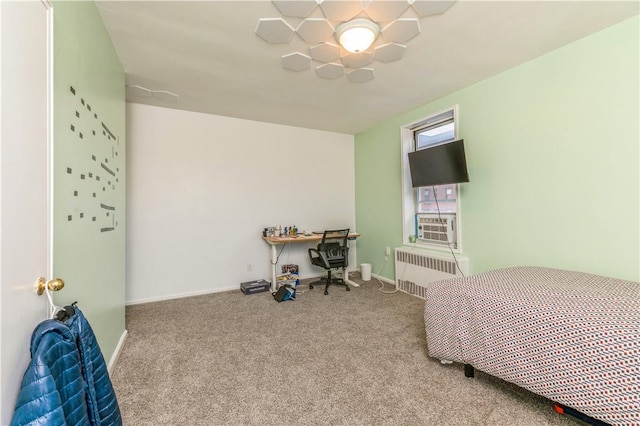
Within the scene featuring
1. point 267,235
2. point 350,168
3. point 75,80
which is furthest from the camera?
point 350,168

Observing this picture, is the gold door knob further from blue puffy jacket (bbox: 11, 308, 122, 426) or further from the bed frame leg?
the bed frame leg

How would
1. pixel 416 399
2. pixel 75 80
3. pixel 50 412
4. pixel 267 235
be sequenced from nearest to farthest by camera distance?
pixel 50 412 < pixel 75 80 < pixel 416 399 < pixel 267 235

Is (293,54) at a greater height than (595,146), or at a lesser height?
greater

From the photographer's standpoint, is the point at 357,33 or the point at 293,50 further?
the point at 293,50

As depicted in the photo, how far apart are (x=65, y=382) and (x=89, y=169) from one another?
1.27m

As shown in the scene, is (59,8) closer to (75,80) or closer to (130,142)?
(75,80)

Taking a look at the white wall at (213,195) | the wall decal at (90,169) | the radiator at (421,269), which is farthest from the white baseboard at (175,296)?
the radiator at (421,269)

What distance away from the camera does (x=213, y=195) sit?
3877 mm

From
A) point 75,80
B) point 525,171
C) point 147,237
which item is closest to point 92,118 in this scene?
point 75,80

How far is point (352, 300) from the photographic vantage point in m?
3.45

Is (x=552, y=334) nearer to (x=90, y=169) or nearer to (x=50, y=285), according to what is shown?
(x=50, y=285)

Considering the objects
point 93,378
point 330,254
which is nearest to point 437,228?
point 330,254

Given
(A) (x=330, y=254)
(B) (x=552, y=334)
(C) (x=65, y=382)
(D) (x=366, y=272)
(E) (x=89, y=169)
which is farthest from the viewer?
(D) (x=366, y=272)

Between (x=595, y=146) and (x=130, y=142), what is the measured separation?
188 inches
